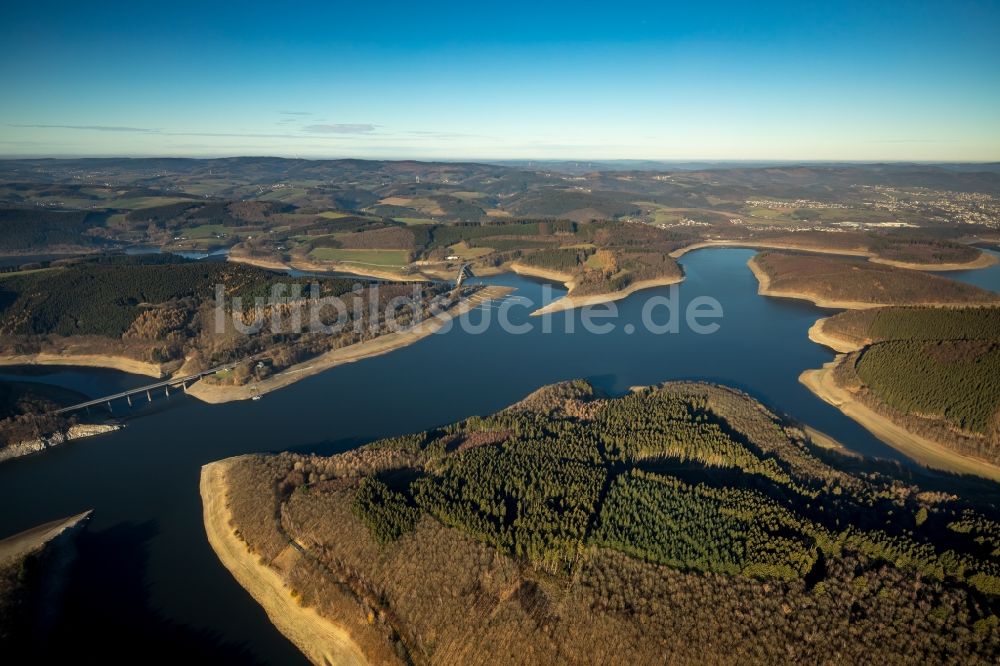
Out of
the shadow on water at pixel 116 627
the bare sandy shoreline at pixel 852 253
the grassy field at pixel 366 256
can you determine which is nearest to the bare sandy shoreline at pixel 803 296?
the bare sandy shoreline at pixel 852 253

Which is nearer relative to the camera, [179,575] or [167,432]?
[179,575]

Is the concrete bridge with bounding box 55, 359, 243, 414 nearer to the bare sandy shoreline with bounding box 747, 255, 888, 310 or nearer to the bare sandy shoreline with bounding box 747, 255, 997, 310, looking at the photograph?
the bare sandy shoreline with bounding box 747, 255, 888, 310

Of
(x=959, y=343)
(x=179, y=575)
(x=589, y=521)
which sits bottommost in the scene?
(x=179, y=575)

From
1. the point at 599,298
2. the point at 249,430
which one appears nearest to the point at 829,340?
the point at 599,298

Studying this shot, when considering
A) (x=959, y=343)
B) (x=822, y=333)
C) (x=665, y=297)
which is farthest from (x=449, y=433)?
(x=665, y=297)

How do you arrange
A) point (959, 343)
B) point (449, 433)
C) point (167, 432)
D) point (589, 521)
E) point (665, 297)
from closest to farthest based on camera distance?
1. point (589, 521)
2. point (449, 433)
3. point (167, 432)
4. point (959, 343)
5. point (665, 297)

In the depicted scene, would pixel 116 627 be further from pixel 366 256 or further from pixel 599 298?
pixel 366 256

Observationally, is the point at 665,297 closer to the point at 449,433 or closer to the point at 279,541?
the point at 449,433

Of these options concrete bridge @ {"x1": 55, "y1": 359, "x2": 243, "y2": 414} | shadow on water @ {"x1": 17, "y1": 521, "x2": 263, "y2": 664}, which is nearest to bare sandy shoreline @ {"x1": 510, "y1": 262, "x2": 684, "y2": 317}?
concrete bridge @ {"x1": 55, "y1": 359, "x2": 243, "y2": 414}
